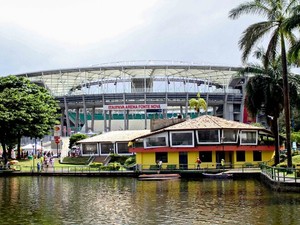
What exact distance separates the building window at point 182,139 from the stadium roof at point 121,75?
61343mm

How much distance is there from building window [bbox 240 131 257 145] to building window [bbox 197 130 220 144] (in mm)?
3878

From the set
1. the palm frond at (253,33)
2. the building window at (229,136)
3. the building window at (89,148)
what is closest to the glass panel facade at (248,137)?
the building window at (229,136)

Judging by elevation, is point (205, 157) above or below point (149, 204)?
above

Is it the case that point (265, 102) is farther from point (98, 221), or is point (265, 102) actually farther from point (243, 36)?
point (98, 221)

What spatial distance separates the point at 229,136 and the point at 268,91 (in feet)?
26.7

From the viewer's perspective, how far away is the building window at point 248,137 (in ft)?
211

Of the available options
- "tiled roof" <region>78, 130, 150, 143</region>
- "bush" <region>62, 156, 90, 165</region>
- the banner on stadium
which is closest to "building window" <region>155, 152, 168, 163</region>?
"tiled roof" <region>78, 130, 150, 143</region>

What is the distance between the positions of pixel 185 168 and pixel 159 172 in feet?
11.6

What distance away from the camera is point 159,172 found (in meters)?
58.0

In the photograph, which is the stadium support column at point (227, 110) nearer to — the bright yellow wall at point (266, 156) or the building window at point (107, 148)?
the building window at point (107, 148)

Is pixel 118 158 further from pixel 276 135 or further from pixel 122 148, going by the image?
pixel 276 135

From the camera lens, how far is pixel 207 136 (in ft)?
207

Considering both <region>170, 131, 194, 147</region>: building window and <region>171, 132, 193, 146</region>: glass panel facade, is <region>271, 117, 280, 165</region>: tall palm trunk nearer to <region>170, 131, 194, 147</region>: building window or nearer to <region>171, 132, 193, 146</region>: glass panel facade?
<region>170, 131, 194, 147</region>: building window

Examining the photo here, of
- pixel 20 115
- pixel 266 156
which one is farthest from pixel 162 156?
pixel 20 115
